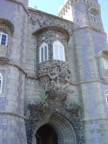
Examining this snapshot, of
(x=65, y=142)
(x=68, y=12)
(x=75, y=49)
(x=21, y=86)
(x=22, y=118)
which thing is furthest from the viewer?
(x=68, y=12)

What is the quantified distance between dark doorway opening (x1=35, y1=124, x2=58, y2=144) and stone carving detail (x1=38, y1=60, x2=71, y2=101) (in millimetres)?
3832

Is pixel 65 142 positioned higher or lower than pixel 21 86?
lower

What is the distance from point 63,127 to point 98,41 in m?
8.60

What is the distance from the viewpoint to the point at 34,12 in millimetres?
18641

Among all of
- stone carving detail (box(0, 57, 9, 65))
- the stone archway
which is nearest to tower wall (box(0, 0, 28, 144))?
stone carving detail (box(0, 57, 9, 65))

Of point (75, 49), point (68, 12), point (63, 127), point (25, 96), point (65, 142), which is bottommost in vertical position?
point (65, 142)

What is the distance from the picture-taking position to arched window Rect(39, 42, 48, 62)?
16266 mm

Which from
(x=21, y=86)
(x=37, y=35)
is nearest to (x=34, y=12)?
(x=37, y=35)

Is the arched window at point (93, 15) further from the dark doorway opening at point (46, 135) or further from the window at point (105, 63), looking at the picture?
the dark doorway opening at point (46, 135)

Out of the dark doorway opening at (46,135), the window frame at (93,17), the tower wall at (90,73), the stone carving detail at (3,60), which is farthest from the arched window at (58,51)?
the window frame at (93,17)

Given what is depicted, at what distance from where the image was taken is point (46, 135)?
18609 millimetres

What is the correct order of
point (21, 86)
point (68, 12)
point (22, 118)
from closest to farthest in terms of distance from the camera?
point (22, 118)
point (21, 86)
point (68, 12)

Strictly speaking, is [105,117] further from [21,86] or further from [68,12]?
[68,12]

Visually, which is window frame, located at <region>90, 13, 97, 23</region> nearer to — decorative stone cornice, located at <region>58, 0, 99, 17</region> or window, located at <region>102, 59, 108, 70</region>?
decorative stone cornice, located at <region>58, 0, 99, 17</region>
